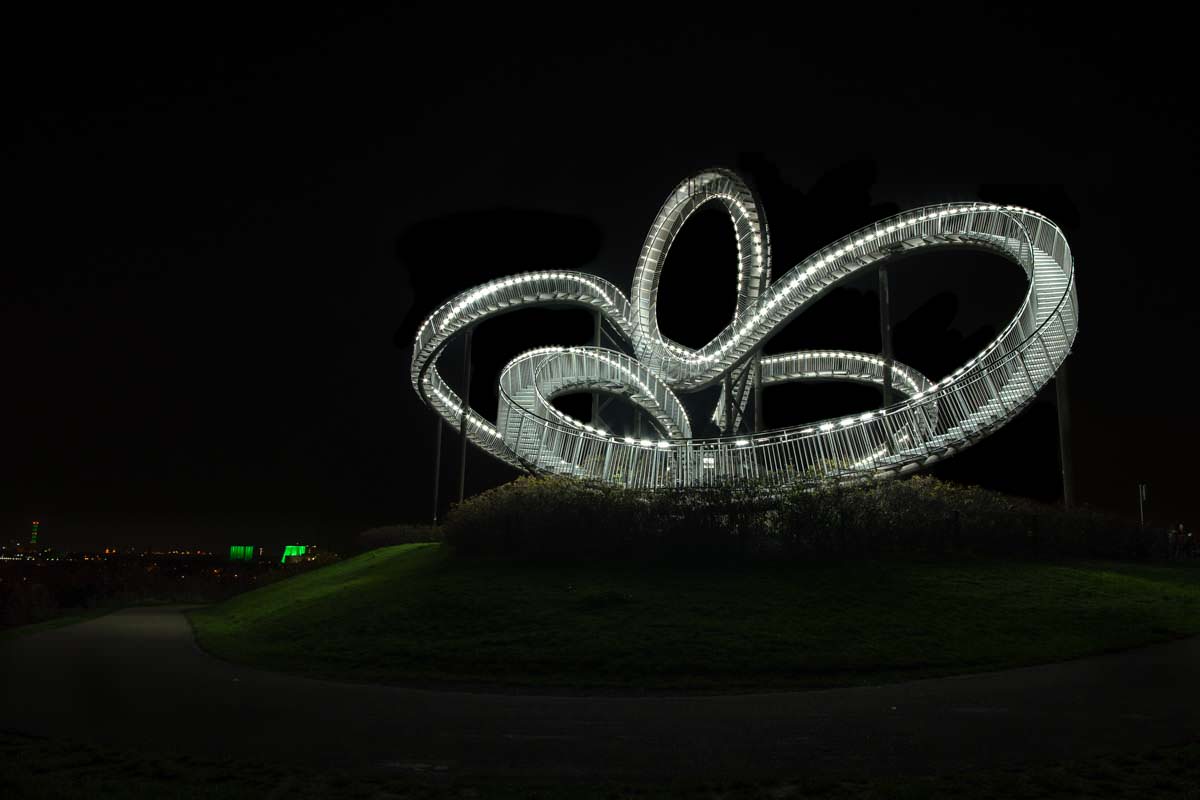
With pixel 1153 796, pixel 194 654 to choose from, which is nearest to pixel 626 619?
pixel 194 654

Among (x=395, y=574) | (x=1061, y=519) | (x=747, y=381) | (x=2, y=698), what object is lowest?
(x=2, y=698)

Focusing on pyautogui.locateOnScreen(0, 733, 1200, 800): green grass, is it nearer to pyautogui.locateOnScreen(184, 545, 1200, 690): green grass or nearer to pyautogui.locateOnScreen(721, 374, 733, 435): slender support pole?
pyautogui.locateOnScreen(184, 545, 1200, 690): green grass

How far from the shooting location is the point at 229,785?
19.7ft

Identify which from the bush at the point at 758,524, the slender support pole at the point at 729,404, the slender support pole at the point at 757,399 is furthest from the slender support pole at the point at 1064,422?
the slender support pole at the point at 729,404

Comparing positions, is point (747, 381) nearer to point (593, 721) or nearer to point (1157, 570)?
point (1157, 570)

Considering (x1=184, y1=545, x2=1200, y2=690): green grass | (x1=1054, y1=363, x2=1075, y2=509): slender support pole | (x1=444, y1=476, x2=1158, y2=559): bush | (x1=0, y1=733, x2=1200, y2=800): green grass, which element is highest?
(x1=1054, y1=363, x2=1075, y2=509): slender support pole

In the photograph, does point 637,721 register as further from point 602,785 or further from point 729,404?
point 729,404

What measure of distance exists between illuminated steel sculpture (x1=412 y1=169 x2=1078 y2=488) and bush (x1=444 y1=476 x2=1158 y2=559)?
1508 mm

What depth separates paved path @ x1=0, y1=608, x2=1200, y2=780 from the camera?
6684 mm

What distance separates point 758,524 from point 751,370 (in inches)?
842

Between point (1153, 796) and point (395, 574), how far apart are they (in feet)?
46.8

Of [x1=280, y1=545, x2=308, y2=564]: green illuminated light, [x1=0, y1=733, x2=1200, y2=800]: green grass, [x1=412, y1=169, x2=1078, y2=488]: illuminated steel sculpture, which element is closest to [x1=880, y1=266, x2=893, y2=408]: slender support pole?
[x1=412, y1=169, x2=1078, y2=488]: illuminated steel sculpture

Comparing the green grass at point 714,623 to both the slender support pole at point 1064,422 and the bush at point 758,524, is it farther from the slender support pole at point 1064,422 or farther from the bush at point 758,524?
the slender support pole at point 1064,422

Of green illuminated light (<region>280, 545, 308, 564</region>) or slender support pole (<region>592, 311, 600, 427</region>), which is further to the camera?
green illuminated light (<region>280, 545, 308, 564</region>)
